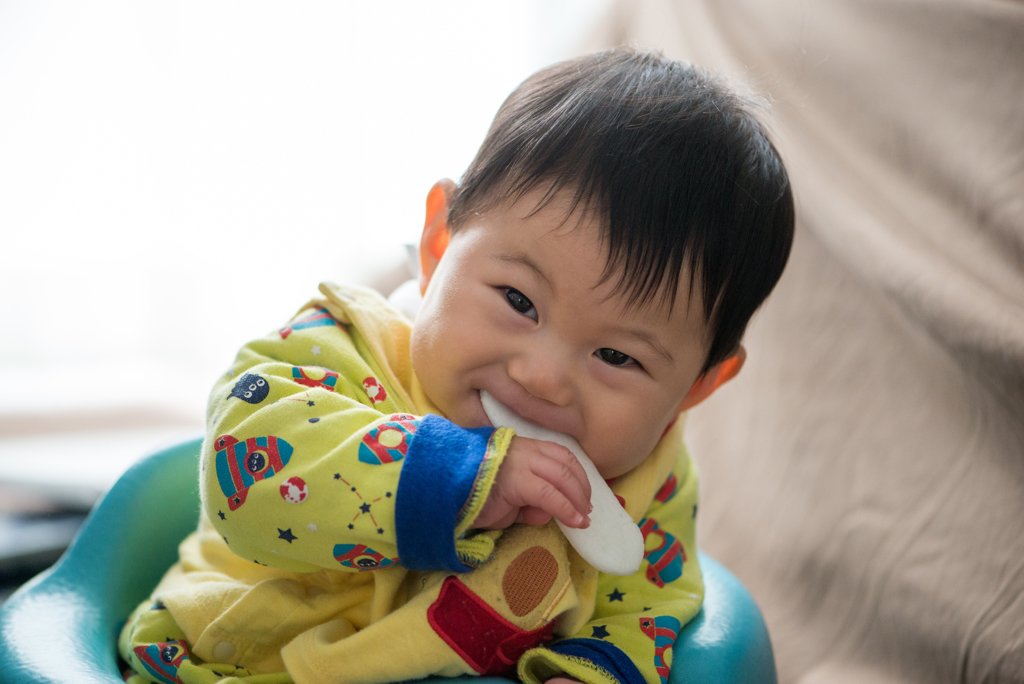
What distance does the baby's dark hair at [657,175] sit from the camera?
0.63 meters

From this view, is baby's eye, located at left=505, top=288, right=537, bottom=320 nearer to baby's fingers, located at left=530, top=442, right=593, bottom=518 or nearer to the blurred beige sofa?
baby's fingers, located at left=530, top=442, right=593, bottom=518

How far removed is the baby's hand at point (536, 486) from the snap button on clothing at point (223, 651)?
25 cm

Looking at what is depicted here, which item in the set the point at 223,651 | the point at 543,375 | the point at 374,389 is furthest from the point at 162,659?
the point at 543,375

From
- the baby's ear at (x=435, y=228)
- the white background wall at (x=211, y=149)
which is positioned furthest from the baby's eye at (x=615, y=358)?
the white background wall at (x=211, y=149)

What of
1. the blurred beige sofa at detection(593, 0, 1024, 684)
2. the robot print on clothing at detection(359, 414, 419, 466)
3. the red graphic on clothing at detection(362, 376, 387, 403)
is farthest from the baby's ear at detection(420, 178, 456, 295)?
the blurred beige sofa at detection(593, 0, 1024, 684)

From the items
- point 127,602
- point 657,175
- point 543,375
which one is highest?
point 657,175

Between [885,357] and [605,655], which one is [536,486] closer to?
[605,655]

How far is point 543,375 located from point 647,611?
0.26 m

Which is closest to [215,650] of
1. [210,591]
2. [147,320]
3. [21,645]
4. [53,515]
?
[210,591]

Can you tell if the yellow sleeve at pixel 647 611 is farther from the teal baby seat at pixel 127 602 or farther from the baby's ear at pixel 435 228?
the baby's ear at pixel 435 228

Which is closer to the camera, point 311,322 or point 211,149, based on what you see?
point 311,322

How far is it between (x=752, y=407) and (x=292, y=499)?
851mm

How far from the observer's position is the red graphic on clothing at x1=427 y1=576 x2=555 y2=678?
60 cm

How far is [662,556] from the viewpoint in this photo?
77 centimetres
